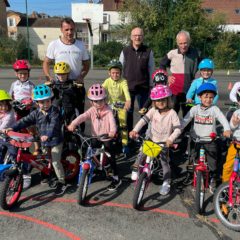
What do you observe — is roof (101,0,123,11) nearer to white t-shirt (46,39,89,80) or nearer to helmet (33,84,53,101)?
white t-shirt (46,39,89,80)

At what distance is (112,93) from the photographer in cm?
565

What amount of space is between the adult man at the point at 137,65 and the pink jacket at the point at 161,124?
142 centimetres

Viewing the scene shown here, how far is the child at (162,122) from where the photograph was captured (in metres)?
4.39

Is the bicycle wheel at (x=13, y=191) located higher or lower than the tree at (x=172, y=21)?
lower

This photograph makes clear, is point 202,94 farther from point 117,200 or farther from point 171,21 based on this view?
point 171,21

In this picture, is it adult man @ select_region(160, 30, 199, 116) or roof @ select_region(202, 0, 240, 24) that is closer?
adult man @ select_region(160, 30, 199, 116)

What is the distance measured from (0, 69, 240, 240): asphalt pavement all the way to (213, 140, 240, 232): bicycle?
109 mm

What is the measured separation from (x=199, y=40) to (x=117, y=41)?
10.4m

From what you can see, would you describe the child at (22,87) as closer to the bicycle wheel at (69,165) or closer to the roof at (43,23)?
the bicycle wheel at (69,165)

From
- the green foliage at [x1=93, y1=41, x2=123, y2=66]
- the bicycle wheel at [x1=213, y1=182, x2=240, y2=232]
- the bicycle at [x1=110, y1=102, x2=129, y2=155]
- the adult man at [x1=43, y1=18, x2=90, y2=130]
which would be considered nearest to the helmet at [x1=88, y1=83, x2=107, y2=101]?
the adult man at [x1=43, y1=18, x2=90, y2=130]

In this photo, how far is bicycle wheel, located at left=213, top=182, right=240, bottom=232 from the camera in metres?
3.75

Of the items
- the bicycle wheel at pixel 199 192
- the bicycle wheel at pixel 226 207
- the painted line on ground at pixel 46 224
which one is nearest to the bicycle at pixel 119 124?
the bicycle wheel at pixel 199 192

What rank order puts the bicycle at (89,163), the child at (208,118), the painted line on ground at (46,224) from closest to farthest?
the painted line on ground at (46,224), the bicycle at (89,163), the child at (208,118)

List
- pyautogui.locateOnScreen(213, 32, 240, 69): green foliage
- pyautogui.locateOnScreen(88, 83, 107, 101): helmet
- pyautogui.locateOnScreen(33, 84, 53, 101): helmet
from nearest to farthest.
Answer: pyautogui.locateOnScreen(33, 84, 53, 101): helmet, pyautogui.locateOnScreen(88, 83, 107, 101): helmet, pyautogui.locateOnScreen(213, 32, 240, 69): green foliage
